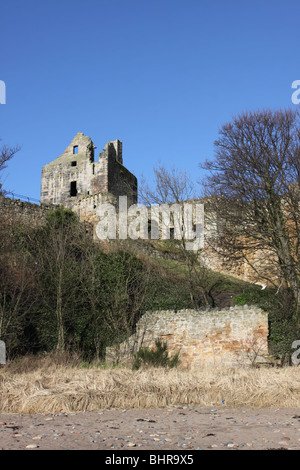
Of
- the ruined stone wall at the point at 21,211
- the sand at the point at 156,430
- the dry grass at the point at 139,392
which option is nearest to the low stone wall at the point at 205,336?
the dry grass at the point at 139,392

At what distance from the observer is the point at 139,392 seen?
9195 millimetres

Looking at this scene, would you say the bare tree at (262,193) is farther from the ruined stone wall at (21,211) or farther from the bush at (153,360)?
the ruined stone wall at (21,211)

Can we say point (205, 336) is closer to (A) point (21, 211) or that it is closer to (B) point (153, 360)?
(B) point (153, 360)

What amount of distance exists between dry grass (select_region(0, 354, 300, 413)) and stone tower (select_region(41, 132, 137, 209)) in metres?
25.3

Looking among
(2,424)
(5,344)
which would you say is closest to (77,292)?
(5,344)

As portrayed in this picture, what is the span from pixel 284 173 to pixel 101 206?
15.8 meters

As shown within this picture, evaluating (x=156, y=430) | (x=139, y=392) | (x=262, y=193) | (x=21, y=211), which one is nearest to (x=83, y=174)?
(x=21, y=211)

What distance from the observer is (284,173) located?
1653 cm

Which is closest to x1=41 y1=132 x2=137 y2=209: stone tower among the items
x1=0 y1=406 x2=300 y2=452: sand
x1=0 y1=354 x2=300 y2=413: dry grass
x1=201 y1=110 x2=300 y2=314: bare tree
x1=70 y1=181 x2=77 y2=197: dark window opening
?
x1=70 y1=181 x2=77 y2=197: dark window opening

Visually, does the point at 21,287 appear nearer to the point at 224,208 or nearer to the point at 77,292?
the point at 77,292

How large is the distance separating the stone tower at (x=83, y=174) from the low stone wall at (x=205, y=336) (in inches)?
719

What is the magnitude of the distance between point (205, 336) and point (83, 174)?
23.7 metres

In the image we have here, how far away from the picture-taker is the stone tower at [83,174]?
36.0 meters

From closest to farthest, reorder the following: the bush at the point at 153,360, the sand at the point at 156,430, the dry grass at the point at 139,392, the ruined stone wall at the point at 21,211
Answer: the sand at the point at 156,430 < the dry grass at the point at 139,392 < the bush at the point at 153,360 < the ruined stone wall at the point at 21,211
